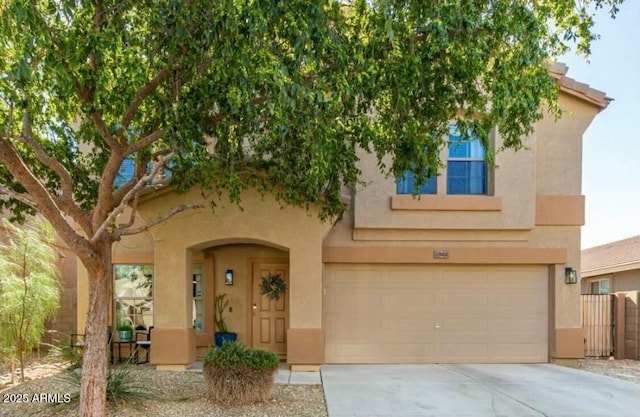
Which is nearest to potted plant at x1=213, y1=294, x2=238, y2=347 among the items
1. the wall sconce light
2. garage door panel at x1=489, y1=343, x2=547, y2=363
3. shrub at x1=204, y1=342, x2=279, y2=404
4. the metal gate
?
shrub at x1=204, y1=342, x2=279, y2=404

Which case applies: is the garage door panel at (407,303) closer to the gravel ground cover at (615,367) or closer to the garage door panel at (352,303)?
the garage door panel at (352,303)

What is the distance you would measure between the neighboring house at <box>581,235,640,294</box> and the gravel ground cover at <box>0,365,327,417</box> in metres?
13.7

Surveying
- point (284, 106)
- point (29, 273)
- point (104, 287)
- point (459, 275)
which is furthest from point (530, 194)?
point (29, 273)

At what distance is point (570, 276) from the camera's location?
1078cm

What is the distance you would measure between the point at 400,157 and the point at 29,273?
25.1 feet

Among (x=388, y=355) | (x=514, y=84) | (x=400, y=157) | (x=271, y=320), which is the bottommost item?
(x=388, y=355)

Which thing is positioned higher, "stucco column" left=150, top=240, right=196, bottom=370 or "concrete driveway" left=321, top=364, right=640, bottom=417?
"stucco column" left=150, top=240, right=196, bottom=370

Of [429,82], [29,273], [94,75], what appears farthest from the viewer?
[29,273]

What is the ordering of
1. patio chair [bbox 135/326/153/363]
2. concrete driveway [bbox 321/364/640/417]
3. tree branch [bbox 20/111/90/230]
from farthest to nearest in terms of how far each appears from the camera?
1. patio chair [bbox 135/326/153/363]
2. concrete driveway [bbox 321/364/640/417]
3. tree branch [bbox 20/111/90/230]

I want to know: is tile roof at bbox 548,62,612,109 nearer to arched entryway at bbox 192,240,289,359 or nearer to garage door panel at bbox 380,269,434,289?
garage door panel at bbox 380,269,434,289

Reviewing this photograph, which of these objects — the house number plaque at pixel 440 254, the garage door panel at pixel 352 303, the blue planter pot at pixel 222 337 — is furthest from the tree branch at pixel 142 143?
the house number plaque at pixel 440 254

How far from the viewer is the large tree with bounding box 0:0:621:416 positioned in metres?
5.70

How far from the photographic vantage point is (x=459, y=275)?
11008 mm

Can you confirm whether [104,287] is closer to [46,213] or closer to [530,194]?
[46,213]
